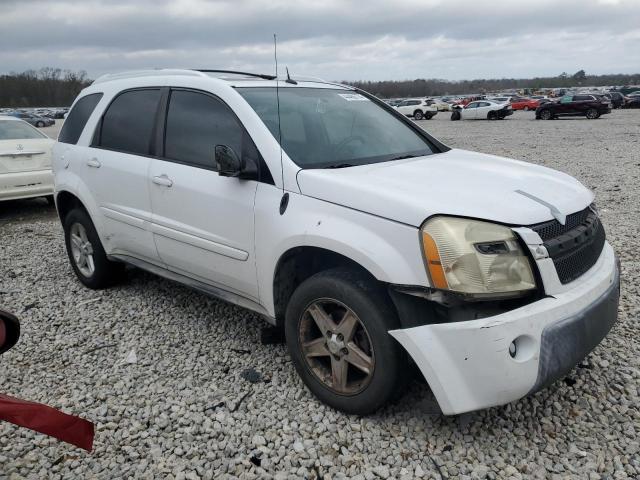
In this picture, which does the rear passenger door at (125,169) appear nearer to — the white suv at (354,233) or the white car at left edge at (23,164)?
the white suv at (354,233)

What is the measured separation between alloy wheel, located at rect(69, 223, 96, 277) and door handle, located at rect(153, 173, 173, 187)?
55.9 inches

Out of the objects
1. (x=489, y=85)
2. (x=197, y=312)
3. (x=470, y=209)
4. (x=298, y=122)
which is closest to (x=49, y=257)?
(x=197, y=312)

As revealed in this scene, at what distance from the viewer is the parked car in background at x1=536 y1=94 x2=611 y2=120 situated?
2984 cm

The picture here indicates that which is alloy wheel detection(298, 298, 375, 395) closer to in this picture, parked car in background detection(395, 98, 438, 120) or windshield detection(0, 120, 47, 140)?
windshield detection(0, 120, 47, 140)

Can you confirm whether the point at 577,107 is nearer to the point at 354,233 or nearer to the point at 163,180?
the point at 163,180

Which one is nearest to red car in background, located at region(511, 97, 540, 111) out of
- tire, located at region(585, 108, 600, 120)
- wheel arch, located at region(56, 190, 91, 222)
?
tire, located at region(585, 108, 600, 120)

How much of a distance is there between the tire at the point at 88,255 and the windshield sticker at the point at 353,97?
2.39 metres

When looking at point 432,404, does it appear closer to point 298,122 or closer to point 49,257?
point 298,122

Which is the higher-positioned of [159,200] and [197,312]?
[159,200]

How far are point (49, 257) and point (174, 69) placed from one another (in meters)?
3.34

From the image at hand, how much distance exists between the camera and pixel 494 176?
3053 mm

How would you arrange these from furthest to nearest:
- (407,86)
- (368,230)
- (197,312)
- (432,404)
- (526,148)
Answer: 1. (407,86)
2. (526,148)
3. (197,312)
4. (432,404)
5. (368,230)

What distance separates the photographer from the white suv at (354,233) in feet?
7.91

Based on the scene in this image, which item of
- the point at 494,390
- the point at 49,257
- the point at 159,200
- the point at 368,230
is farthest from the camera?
the point at 49,257
